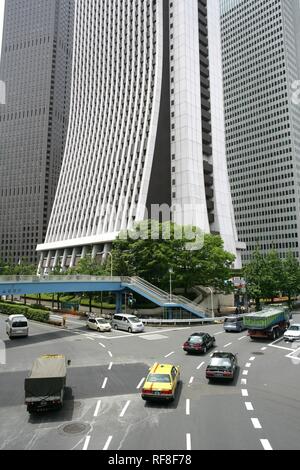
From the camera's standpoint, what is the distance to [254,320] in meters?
36.0

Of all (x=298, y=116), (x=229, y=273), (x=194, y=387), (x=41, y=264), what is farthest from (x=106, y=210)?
(x=298, y=116)

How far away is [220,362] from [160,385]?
539 centimetres

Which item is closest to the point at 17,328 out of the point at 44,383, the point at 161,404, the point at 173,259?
the point at 44,383

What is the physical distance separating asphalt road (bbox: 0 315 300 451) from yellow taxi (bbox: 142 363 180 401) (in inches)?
21.4

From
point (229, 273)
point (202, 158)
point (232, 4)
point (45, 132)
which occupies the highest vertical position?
point (232, 4)

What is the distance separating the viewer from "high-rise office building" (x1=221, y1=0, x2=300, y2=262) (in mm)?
153625

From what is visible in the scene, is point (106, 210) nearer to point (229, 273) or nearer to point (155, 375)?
point (229, 273)

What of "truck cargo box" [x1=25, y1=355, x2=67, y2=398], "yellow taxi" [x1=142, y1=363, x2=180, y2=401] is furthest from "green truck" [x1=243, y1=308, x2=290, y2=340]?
"truck cargo box" [x1=25, y1=355, x2=67, y2=398]

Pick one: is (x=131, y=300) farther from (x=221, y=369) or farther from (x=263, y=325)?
(x=221, y=369)

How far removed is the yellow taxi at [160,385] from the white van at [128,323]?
23.4m

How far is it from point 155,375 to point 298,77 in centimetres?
17398

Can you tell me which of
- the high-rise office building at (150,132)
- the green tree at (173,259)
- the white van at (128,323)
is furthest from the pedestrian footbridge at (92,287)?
the high-rise office building at (150,132)

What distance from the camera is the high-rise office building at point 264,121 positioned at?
6048 inches

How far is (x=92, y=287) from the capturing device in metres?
49.1
